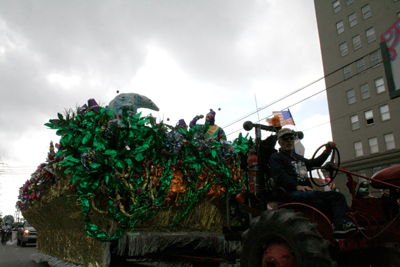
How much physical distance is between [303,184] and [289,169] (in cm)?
24

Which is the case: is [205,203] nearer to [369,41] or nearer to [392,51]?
[392,51]

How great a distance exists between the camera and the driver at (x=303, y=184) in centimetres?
288

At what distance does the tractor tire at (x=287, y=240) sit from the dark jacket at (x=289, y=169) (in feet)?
2.02

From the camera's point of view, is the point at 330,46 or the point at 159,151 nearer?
the point at 159,151

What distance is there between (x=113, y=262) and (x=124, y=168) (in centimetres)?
137

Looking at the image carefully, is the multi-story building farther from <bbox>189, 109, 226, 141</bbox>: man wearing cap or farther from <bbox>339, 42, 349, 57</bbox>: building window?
<bbox>189, 109, 226, 141</bbox>: man wearing cap

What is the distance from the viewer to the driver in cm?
288

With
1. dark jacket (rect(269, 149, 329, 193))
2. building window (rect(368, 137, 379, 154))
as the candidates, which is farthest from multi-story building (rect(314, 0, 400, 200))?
dark jacket (rect(269, 149, 329, 193))

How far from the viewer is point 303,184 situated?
12.0 feet

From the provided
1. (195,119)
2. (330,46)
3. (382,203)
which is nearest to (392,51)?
(195,119)

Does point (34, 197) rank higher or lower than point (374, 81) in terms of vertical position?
lower

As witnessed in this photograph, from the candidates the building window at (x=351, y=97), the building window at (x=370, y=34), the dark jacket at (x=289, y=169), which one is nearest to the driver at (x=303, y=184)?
the dark jacket at (x=289, y=169)

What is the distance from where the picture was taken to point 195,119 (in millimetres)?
5652

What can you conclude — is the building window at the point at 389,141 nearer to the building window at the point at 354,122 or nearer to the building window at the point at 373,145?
the building window at the point at 373,145
